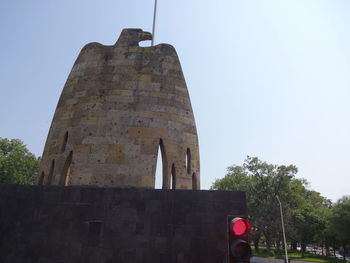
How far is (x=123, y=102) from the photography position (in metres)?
11.4

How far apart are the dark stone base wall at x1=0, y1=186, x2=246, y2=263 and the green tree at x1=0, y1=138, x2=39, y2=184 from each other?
92.2 feet

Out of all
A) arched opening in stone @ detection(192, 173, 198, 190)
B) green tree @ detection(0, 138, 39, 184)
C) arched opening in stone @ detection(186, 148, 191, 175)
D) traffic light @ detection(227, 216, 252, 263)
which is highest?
green tree @ detection(0, 138, 39, 184)

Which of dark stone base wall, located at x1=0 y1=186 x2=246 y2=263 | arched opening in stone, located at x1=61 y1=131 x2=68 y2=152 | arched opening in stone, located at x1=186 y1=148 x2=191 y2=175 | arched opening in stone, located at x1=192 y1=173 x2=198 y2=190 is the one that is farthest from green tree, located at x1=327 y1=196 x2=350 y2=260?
arched opening in stone, located at x1=61 y1=131 x2=68 y2=152

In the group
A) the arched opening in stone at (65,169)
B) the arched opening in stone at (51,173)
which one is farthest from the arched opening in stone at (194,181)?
the arched opening in stone at (51,173)

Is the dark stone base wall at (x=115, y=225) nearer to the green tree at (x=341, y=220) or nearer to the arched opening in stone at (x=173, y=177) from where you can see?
the arched opening in stone at (x=173, y=177)

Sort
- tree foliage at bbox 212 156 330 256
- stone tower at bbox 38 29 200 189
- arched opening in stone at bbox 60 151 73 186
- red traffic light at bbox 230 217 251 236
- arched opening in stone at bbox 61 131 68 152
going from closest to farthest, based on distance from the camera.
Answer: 1. red traffic light at bbox 230 217 251 236
2. stone tower at bbox 38 29 200 189
3. arched opening in stone at bbox 60 151 73 186
4. arched opening in stone at bbox 61 131 68 152
5. tree foliage at bbox 212 156 330 256

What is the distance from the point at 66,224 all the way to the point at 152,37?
9877 mm

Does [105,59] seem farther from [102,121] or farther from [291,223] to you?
[291,223]

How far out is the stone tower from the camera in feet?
34.3

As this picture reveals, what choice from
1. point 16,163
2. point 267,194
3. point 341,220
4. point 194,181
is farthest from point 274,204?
point 16,163

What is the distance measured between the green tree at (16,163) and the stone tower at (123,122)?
24774mm

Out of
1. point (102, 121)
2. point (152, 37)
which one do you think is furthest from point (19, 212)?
point (152, 37)

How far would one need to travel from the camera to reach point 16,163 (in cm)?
3312

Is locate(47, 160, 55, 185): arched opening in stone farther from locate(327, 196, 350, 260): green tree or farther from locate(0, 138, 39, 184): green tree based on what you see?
locate(327, 196, 350, 260): green tree
